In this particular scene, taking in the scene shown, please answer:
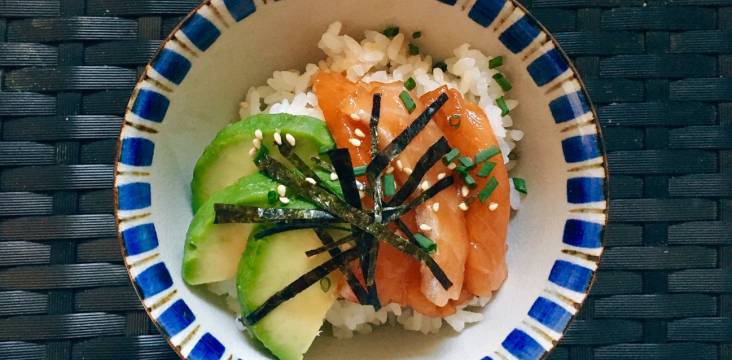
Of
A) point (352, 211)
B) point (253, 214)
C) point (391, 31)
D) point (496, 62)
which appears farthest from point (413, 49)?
point (253, 214)

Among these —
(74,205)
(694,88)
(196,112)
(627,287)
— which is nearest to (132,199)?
(196,112)

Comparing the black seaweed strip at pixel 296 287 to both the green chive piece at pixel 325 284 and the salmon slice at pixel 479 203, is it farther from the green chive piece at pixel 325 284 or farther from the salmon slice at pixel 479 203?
the salmon slice at pixel 479 203

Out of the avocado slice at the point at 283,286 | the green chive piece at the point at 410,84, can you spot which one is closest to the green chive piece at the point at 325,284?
the avocado slice at the point at 283,286

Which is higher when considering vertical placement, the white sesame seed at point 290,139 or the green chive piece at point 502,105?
the green chive piece at point 502,105

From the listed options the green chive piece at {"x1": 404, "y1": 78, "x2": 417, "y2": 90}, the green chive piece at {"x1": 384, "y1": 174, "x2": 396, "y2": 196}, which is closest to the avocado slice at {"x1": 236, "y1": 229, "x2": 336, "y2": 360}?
the green chive piece at {"x1": 384, "y1": 174, "x2": 396, "y2": 196}

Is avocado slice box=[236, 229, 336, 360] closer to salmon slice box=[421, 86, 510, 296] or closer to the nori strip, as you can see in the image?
the nori strip

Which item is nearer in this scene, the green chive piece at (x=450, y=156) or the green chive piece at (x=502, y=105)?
the green chive piece at (x=450, y=156)
